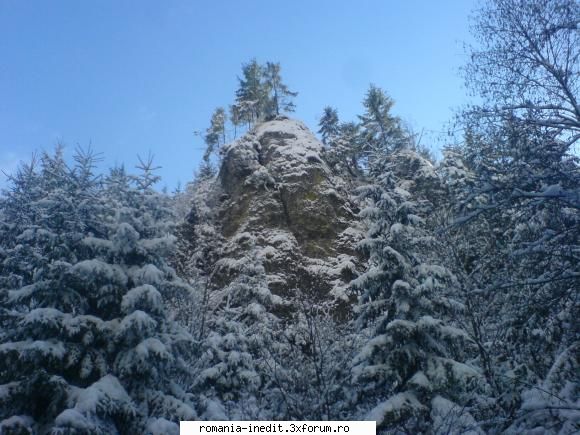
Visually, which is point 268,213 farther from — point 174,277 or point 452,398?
point 452,398

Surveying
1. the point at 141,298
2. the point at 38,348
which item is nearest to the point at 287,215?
the point at 141,298

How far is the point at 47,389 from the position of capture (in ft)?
33.8

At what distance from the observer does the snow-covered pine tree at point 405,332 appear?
11164 millimetres

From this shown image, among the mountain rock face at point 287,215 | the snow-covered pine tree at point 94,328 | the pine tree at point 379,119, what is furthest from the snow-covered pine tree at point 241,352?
the pine tree at point 379,119

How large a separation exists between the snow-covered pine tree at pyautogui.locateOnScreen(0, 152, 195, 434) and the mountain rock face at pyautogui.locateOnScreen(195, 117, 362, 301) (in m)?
12.9

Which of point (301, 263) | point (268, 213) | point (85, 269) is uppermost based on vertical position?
point (268, 213)

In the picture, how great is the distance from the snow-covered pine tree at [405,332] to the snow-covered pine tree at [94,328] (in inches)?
209

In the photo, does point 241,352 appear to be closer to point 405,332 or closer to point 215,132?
point 405,332

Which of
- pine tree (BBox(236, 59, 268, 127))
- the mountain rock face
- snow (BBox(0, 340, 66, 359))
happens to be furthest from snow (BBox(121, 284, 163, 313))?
pine tree (BBox(236, 59, 268, 127))

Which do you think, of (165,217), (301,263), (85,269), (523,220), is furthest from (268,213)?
(523,220)

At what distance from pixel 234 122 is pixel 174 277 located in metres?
42.1

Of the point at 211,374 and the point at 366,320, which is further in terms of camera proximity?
the point at 211,374

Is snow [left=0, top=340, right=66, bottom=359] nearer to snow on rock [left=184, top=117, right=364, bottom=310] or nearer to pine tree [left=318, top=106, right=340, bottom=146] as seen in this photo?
snow on rock [left=184, top=117, right=364, bottom=310]

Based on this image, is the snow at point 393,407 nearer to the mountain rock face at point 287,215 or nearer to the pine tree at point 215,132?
the mountain rock face at point 287,215
